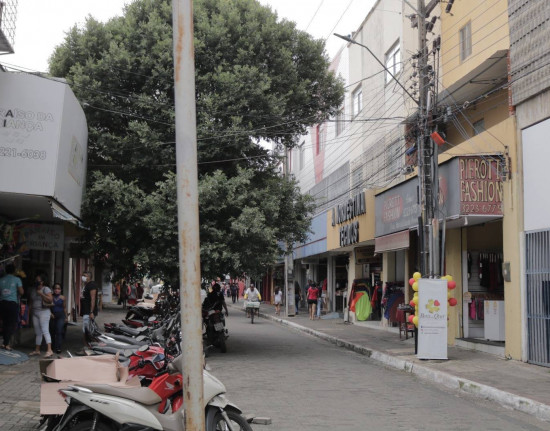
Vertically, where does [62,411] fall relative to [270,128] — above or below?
below

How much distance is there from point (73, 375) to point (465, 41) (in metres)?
13.3

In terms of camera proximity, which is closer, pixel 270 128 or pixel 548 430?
pixel 548 430

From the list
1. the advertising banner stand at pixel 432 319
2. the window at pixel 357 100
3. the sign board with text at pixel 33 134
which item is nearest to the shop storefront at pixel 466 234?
the advertising banner stand at pixel 432 319

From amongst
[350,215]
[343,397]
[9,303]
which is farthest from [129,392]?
[350,215]

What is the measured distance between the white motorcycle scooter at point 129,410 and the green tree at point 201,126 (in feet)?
28.2

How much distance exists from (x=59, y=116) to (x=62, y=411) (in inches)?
271

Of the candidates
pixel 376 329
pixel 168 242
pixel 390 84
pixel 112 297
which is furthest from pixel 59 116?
pixel 112 297

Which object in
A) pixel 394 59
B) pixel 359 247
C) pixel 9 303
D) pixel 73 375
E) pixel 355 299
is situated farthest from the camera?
pixel 359 247

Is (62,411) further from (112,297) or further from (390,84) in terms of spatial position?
(112,297)

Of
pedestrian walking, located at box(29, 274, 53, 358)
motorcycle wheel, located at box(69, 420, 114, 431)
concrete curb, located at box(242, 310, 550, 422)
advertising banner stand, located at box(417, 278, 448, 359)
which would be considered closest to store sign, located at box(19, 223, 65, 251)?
pedestrian walking, located at box(29, 274, 53, 358)

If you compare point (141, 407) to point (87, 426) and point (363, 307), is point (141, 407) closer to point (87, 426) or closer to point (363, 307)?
point (87, 426)

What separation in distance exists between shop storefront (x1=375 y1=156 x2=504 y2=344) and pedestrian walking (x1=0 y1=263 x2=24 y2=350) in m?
9.34

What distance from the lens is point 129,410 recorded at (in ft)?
17.9

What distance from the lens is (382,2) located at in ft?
74.7
